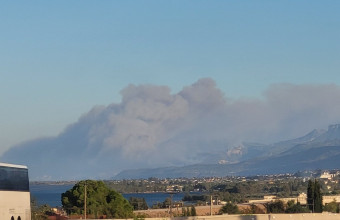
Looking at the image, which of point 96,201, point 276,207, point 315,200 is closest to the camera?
point 96,201

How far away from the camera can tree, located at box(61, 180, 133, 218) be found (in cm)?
7862

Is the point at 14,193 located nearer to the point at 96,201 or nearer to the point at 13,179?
the point at 13,179

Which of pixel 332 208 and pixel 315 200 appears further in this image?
pixel 332 208

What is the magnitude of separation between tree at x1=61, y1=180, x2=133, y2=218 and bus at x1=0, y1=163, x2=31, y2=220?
29.0 m

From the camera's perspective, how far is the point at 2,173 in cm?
4450

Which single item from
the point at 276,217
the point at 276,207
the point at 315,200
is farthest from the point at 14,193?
the point at 276,207

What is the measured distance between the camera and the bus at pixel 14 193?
44.6 metres

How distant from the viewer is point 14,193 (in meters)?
45.8

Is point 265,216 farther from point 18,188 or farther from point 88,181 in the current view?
point 18,188

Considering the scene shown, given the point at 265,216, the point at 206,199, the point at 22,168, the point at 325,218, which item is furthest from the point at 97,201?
the point at 206,199

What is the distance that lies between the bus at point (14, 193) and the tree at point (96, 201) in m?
29.0

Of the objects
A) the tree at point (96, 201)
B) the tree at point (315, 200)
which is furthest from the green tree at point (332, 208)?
the tree at point (96, 201)

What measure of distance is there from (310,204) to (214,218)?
44.5 metres

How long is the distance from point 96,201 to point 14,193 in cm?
3537
